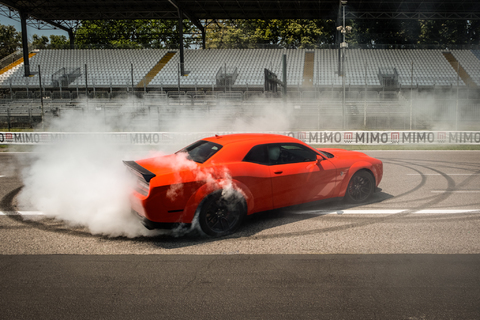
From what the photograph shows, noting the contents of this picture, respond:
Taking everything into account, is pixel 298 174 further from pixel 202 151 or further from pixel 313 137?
pixel 313 137

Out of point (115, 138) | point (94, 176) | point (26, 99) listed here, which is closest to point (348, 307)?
point (94, 176)

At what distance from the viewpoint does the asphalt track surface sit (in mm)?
3020

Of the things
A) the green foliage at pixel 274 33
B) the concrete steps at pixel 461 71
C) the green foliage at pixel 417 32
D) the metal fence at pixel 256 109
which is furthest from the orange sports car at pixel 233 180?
the green foliage at pixel 417 32

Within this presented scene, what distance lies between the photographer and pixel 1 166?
443 inches

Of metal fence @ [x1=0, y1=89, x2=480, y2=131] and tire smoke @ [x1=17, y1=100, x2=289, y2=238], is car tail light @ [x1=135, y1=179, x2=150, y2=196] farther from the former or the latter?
metal fence @ [x1=0, y1=89, x2=480, y2=131]

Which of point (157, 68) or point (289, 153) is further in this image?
point (157, 68)

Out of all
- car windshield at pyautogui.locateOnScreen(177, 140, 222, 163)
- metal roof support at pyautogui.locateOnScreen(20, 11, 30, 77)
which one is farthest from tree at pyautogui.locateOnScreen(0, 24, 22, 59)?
car windshield at pyautogui.locateOnScreen(177, 140, 222, 163)

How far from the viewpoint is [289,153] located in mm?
5445

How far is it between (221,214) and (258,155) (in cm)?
103

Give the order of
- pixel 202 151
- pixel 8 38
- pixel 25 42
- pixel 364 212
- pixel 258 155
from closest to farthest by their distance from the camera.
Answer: pixel 258 155, pixel 202 151, pixel 364 212, pixel 25 42, pixel 8 38

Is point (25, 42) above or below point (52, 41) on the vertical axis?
below

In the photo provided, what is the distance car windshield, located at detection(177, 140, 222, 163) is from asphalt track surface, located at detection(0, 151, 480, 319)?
110cm

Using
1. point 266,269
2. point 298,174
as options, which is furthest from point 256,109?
point 266,269

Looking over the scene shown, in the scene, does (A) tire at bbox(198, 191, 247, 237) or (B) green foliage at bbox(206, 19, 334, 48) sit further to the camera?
(B) green foliage at bbox(206, 19, 334, 48)
